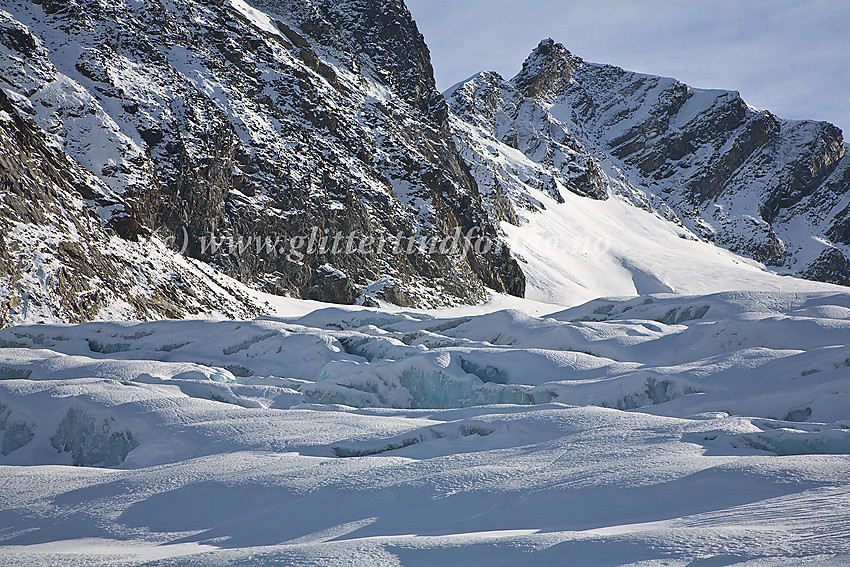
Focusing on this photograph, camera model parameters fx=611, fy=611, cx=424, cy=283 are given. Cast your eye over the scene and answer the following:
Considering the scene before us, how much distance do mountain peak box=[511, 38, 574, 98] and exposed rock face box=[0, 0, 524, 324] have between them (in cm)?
7494

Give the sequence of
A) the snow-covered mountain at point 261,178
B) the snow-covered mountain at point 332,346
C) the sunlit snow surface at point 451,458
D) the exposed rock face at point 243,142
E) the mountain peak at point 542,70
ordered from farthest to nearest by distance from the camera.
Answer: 1. the mountain peak at point 542,70
2. the exposed rock face at point 243,142
3. the snow-covered mountain at point 261,178
4. the snow-covered mountain at point 332,346
5. the sunlit snow surface at point 451,458

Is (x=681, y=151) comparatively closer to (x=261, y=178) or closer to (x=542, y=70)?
(x=542, y=70)

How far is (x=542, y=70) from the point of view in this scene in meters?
129

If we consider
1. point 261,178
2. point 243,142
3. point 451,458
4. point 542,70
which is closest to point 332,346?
point 451,458

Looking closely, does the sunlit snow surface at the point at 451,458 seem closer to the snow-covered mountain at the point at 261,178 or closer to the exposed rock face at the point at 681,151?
the snow-covered mountain at the point at 261,178

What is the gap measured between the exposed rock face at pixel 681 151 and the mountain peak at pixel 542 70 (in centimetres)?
27

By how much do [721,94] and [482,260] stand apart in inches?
3995

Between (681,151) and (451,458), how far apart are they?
132 meters

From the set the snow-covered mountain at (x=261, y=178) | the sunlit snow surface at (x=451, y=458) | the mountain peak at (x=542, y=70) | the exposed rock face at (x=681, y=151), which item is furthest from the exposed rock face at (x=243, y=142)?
the mountain peak at (x=542, y=70)

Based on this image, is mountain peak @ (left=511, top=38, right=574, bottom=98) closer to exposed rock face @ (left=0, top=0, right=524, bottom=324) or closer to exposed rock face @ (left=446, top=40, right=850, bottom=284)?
exposed rock face @ (left=446, top=40, right=850, bottom=284)

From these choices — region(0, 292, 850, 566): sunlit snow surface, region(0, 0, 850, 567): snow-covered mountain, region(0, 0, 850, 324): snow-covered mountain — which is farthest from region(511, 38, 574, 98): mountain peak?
region(0, 292, 850, 566): sunlit snow surface

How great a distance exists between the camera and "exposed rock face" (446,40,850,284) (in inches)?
3947

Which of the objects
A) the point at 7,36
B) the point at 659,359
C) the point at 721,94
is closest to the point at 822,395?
the point at 659,359

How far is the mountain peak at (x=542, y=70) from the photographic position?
12719 cm
